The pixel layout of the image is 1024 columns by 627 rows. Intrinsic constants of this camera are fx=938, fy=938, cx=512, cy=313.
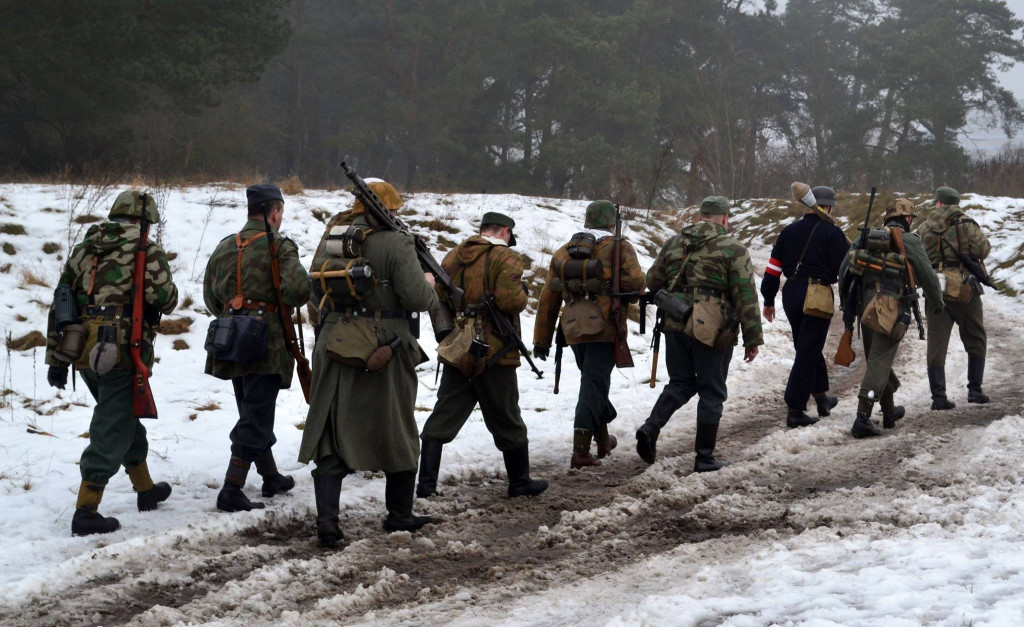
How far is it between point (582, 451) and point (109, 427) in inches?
130

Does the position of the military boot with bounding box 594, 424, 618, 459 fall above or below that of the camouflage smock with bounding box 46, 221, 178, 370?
below

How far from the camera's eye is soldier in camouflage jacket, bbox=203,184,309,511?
600cm

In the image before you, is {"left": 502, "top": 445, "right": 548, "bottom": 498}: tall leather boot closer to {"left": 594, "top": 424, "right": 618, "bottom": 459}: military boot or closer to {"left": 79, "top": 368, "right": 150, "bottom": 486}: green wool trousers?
{"left": 594, "top": 424, "right": 618, "bottom": 459}: military boot

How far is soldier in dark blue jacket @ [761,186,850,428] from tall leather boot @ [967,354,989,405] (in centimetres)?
128

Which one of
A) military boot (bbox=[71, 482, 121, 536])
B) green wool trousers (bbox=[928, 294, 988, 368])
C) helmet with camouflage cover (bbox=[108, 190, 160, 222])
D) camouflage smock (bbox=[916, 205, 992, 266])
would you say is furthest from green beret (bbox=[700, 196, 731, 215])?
military boot (bbox=[71, 482, 121, 536])

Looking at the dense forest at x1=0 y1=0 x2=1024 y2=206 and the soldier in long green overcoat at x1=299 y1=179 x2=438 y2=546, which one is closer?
the soldier in long green overcoat at x1=299 y1=179 x2=438 y2=546

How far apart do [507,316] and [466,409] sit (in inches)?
28.1

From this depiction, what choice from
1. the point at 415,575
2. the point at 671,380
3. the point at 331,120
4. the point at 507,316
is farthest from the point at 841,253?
the point at 331,120

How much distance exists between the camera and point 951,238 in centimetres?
921

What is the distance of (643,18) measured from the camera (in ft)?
110

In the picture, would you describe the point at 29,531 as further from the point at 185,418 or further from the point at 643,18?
the point at 643,18

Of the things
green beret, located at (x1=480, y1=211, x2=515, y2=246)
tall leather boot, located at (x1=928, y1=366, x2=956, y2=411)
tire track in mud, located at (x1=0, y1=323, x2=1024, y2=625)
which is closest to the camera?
tire track in mud, located at (x1=0, y1=323, x2=1024, y2=625)

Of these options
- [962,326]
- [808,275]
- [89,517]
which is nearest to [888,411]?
[808,275]

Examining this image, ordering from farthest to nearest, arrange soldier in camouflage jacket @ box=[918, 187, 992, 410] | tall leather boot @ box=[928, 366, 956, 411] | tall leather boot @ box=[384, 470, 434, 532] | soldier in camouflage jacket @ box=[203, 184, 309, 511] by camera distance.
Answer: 1. soldier in camouflage jacket @ box=[918, 187, 992, 410]
2. tall leather boot @ box=[928, 366, 956, 411]
3. soldier in camouflage jacket @ box=[203, 184, 309, 511]
4. tall leather boot @ box=[384, 470, 434, 532]
